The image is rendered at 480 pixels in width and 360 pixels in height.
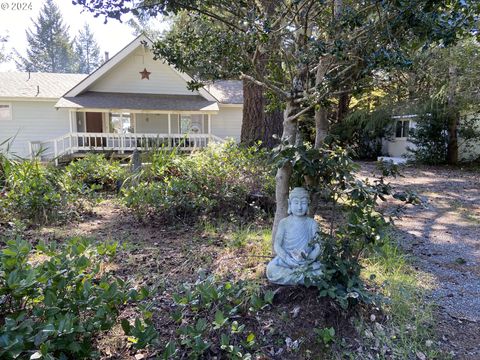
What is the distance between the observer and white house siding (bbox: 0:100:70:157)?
1658cm

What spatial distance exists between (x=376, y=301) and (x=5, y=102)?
61.2ft

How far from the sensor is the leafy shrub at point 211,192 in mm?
5520

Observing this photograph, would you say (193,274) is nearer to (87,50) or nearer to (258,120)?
(258,120)

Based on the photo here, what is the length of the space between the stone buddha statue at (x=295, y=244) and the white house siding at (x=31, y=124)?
55.5 ft

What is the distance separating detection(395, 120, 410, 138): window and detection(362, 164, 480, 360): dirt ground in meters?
Result: 9.44

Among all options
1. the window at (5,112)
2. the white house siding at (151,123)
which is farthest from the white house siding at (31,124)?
the white house siding at (151,123)

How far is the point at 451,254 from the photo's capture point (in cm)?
472

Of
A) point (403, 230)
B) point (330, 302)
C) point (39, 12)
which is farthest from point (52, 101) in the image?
point (39, 12)

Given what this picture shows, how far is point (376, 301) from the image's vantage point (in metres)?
2.86

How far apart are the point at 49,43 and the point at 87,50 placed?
1158 centimetres

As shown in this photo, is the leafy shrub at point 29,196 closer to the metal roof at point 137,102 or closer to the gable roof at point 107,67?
the metal roof at point 137,102

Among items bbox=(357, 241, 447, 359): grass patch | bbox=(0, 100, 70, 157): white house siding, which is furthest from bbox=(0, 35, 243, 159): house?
bbox=(357, 241, 447, 359): grass patch

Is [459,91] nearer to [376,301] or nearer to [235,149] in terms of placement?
[235,149]

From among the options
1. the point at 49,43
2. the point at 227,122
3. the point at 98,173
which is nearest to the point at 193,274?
the point at 98,173
